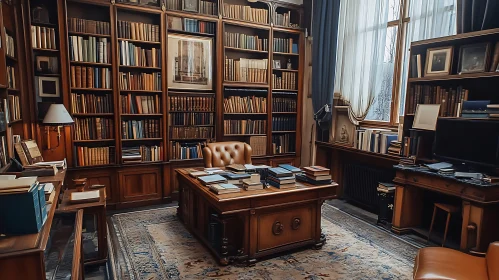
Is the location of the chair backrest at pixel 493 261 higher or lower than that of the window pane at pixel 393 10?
lower

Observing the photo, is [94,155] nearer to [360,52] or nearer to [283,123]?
[283,123]

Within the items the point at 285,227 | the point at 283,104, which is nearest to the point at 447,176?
the point at 285,227

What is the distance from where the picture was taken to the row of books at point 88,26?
12.2 ft

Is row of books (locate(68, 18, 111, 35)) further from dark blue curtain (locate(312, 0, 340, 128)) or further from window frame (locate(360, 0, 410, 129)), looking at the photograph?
window frame (locate(360, 0, 410, 129))

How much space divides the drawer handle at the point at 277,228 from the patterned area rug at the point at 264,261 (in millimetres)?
236

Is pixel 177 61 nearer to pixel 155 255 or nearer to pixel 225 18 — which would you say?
pixel 225 18

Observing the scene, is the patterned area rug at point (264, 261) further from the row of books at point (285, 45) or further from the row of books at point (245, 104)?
the row of books at point (285, 45)

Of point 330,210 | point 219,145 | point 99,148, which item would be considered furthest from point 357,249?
point 99,148

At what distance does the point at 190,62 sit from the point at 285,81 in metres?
1.58

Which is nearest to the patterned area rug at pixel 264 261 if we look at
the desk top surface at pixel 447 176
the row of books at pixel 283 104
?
the desk top surface at pixel 447 176

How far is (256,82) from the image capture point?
15.7ft

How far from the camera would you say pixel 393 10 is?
389cm

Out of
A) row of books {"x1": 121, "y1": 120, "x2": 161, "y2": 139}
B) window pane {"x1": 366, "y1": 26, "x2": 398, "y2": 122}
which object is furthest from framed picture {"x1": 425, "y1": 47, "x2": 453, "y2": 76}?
row of books {"x1": 121, "y1": 120, "x2": 161, "y2": 139}

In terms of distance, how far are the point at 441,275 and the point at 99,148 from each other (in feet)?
12.5
